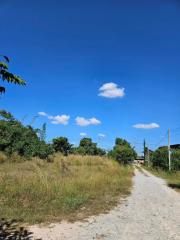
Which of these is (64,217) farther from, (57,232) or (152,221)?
(152,221)

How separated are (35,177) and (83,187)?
80.3 inches

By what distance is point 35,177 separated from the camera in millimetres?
14352

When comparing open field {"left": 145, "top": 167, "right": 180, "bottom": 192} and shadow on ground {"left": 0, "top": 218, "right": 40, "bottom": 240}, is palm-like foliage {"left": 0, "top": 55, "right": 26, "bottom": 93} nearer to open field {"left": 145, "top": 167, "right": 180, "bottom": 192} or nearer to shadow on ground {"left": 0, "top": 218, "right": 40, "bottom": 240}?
shadow on ground {"left": 0, "top": 218, "right": 40, "bottom": 240}

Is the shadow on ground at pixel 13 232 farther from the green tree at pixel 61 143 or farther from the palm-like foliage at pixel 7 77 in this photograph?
the green tree at pixel 61 143

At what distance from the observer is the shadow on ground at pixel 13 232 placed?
7133 mm

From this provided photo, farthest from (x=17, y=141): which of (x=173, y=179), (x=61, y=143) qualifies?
(x=61, y=143)

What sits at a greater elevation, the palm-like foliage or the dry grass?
the palm-like foliage

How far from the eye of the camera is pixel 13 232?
754 centimetres

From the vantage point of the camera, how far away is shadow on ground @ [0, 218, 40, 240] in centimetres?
713

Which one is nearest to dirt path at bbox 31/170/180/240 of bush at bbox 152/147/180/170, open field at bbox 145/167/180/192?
open field at bbox 145/167/180/192

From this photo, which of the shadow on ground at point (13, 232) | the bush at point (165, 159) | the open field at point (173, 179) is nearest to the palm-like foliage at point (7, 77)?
the shadow on ground at point (13, 232)

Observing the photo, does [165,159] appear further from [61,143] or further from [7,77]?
[7,77]

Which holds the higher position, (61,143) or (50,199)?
(61,143)

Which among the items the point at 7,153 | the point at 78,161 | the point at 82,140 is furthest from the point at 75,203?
the point at 82,140
